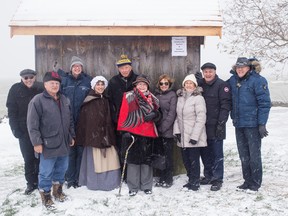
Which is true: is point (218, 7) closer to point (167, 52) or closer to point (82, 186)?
point (167, 52)

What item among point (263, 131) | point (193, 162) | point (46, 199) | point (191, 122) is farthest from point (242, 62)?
point (46, 199)

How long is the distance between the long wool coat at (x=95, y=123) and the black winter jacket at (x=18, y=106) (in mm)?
792

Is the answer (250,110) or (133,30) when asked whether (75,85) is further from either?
(250,110)

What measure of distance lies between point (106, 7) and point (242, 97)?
2.65 meters

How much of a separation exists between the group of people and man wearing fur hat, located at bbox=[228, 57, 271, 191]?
1 centimetres

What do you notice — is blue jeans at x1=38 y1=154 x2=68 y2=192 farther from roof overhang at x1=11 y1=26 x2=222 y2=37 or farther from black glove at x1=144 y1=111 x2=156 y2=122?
roof overhang at x1=11 y1=26 x2=222 y2=37

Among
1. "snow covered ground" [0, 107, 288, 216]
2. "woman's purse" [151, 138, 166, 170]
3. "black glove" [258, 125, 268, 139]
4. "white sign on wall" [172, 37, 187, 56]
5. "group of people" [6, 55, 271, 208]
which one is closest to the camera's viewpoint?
"snow covered ground" [0, 107, 288, 216]

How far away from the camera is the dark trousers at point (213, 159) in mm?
5340

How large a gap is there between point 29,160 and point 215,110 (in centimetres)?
290

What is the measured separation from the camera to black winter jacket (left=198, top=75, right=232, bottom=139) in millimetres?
5137

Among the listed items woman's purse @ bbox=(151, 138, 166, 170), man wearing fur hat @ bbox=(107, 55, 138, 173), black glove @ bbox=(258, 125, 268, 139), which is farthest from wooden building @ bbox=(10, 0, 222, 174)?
black glove @ bbox=(258, 125, 268, 139)

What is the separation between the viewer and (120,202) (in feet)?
16.1

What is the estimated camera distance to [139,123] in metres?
5.11

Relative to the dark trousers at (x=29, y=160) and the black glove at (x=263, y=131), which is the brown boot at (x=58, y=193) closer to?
the dark trousers at (x=29, y=160)
